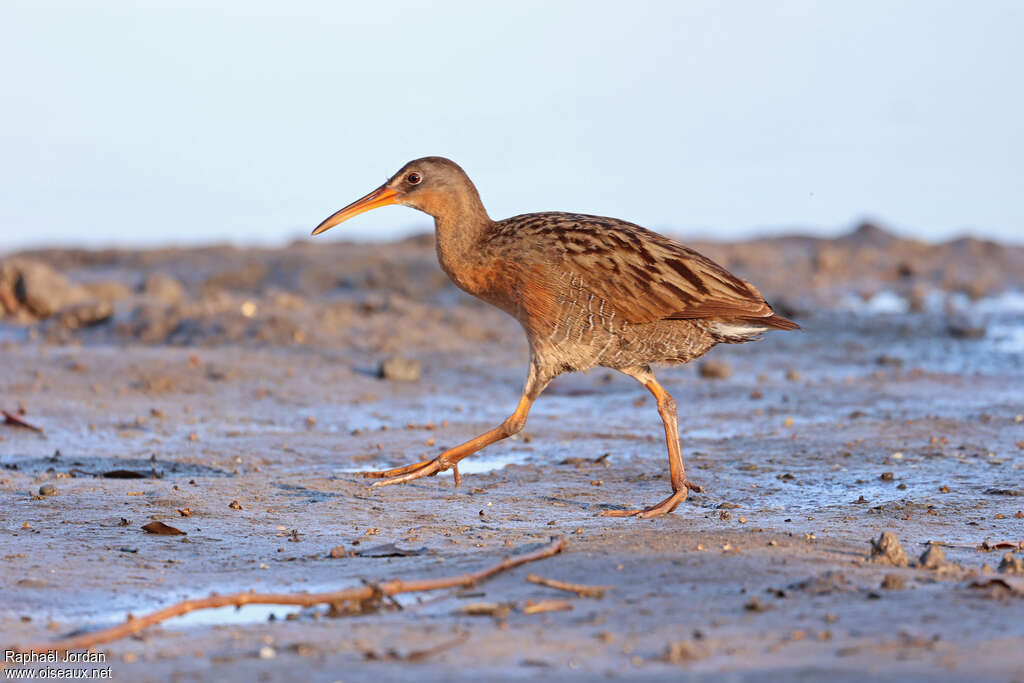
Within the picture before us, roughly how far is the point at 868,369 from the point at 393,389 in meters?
5.42

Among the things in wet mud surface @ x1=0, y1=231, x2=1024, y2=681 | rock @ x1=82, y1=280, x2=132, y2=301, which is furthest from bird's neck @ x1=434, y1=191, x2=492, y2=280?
rock @ x1=82, y1=280, x2=132, y2=301

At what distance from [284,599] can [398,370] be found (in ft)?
26.9

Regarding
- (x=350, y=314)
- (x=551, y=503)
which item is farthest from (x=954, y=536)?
(x=350, y=314)

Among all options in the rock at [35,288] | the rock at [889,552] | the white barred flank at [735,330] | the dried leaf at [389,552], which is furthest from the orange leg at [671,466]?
the rock at [35,288]

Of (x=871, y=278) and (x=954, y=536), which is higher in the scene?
(x=871, y=278)

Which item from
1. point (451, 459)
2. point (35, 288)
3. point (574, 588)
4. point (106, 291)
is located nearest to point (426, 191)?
point (451, 459)

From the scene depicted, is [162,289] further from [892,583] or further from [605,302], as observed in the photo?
[892,583]

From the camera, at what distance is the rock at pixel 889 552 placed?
17.4 feet

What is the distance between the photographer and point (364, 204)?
321 inches

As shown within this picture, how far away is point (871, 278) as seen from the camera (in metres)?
23.1

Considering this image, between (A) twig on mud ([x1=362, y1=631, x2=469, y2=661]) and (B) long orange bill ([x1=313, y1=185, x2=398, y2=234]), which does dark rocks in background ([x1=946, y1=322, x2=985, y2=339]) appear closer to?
(B) long orange bill ([x1=313, y1=185, x2=398, y2=234])

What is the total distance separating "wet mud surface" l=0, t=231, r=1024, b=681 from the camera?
4.26 m

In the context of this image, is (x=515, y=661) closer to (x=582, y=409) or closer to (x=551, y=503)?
(x=551, y=503)

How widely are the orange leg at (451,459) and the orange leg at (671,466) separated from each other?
0.73 m
